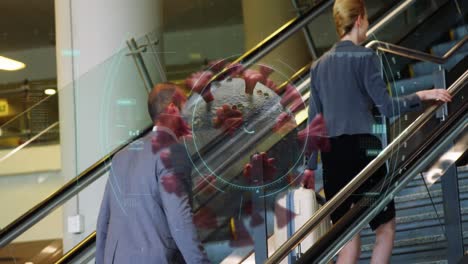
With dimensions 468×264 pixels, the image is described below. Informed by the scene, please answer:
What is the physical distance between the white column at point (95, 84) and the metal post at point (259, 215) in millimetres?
503

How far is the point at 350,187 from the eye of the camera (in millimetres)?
3799

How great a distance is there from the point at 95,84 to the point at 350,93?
3.57ft

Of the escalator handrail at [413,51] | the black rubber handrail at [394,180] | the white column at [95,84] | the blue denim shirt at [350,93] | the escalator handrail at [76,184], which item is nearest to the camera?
the black rubber handrail at [394,180]

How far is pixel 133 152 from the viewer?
3982 mm

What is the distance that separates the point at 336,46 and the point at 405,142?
0.45 m

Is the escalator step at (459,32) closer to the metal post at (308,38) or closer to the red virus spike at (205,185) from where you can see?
the metal post at (308,38)

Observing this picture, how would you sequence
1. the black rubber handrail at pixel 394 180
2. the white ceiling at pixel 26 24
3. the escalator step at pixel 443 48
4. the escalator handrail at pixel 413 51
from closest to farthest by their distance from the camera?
1. the black rubber handrail at pixel 394 180
2. the escalator handrail at pixel 413 51
3. the escalator step at pixel 443 48
4. the white ceiling at pixel 26 24

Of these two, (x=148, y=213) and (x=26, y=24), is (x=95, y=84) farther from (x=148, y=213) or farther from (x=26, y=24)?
(x=26, y=24)

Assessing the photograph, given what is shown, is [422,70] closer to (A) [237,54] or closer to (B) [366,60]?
(B) [366,60]

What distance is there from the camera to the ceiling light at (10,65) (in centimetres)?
651

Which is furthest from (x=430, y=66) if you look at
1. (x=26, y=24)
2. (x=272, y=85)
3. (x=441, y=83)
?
(x=26, y=24)

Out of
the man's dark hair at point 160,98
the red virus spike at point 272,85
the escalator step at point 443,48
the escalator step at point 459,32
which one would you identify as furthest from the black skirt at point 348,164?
the escalator step at point 459,32

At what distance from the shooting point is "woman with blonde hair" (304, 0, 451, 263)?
384cm

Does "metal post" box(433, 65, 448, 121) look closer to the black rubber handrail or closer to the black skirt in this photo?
the black rubber handrail
